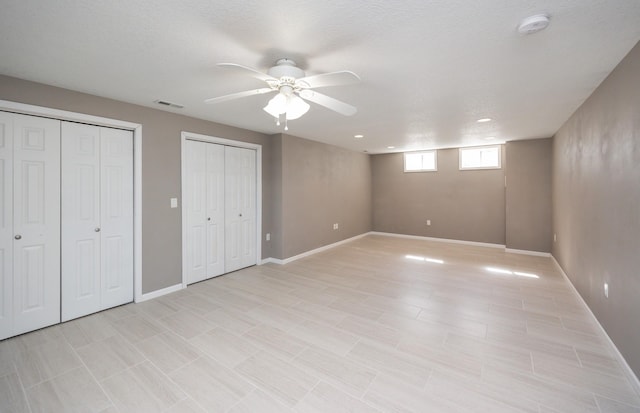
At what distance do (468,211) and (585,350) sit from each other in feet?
15.3

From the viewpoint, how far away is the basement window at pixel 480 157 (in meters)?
6.28

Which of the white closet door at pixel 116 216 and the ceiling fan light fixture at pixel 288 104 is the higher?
the ceiling fan light fixture at pixel 288 104

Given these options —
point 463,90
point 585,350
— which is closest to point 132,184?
point 463,90

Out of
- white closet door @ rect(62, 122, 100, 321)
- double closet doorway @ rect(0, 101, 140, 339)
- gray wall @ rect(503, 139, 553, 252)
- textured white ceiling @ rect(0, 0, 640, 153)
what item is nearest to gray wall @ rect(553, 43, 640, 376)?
textured white ceiling @ rect(0, 0, 640, 153)

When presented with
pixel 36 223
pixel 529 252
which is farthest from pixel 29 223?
pixel 529 252

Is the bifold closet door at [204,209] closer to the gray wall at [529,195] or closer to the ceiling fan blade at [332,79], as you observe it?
the ceiling fan blade at [332,79]

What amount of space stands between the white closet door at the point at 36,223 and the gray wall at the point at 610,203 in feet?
16.3

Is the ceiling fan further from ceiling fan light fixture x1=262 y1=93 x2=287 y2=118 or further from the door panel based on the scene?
the door panel

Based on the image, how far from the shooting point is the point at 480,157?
648 cm

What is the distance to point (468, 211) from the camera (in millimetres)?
6613

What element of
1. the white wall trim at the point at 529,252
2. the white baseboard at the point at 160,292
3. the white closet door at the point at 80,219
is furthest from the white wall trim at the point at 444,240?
the white closet door at the point at 80,219

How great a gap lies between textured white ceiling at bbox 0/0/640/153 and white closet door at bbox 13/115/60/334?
0.55m

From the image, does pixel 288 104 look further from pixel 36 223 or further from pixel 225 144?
pixel 36 223

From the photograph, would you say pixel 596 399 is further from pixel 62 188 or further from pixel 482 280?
pixel 62 188
